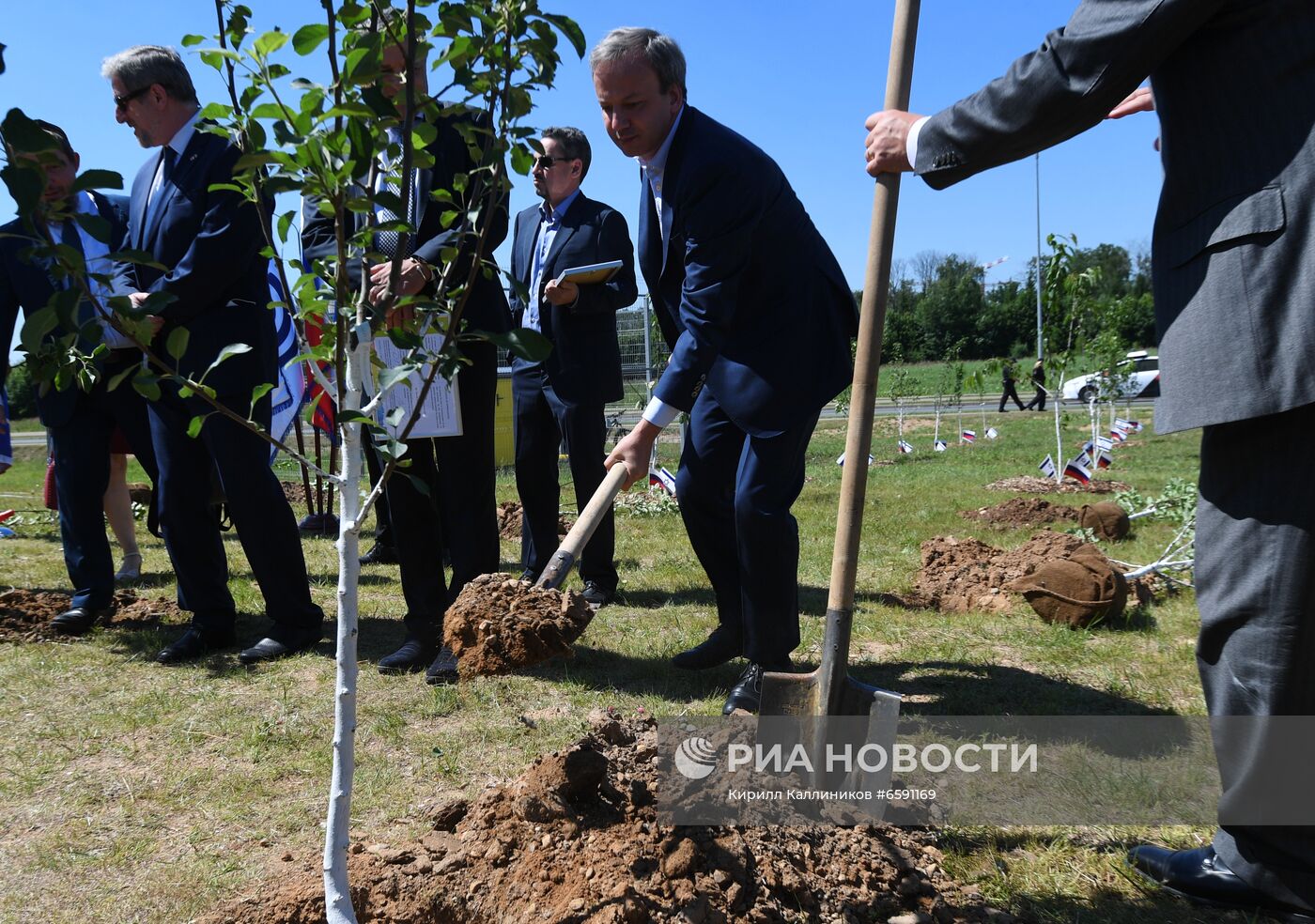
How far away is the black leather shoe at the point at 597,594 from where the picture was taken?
503cm

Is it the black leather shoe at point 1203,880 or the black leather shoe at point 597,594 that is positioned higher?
the black leather shoe at point 597,594

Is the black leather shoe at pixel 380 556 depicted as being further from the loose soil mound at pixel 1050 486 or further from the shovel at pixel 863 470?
the loose soil mound at pixel 1050 486

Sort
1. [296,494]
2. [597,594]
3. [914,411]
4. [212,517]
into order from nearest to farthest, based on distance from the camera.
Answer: [212,517], [597,594], [296,494], [914,411]

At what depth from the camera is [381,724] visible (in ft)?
10.5

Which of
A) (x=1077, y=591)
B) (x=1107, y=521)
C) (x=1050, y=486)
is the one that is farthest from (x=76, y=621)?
(x=1050, y=486)

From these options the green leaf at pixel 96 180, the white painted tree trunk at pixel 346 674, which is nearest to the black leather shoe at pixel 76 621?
the white painted tree trunk at pixel 346 674

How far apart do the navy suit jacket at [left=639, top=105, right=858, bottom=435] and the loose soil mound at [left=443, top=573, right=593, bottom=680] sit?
2.84 ft

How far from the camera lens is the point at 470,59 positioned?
1648 mm

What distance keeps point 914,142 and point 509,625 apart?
2.11 meters

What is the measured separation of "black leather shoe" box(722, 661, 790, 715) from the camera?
3160 millimetres

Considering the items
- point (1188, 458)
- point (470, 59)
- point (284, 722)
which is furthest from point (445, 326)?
point (1188, 458)

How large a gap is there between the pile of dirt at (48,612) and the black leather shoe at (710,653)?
276 centimetres

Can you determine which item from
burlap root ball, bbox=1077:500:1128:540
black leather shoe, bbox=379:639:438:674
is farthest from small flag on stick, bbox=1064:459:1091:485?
black leather shoe, bbox=379:639:438:674

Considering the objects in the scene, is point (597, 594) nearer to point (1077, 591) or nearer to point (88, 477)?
point (1077, 591)
